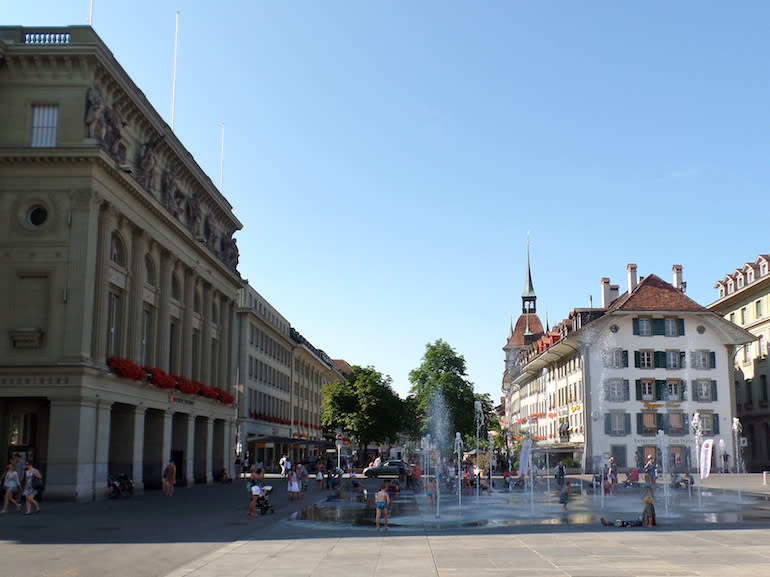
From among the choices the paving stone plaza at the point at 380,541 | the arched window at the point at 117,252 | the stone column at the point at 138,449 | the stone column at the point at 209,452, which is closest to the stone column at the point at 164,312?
the stone column at the point at 138,449

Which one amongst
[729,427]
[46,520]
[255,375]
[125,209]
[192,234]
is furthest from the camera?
[255,375]

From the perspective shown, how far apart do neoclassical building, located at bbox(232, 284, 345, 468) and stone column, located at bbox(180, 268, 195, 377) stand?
2099 cm

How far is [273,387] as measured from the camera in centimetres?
9019

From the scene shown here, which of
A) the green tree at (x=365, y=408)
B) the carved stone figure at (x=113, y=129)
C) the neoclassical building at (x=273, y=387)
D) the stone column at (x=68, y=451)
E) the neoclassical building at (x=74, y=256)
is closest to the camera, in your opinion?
the stone column at (x=68, y=451)

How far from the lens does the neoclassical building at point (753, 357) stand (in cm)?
7725

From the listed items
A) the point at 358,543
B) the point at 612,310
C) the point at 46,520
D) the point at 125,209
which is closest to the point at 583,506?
the point at 358,543

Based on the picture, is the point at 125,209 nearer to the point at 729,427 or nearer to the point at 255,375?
the point at 255,375

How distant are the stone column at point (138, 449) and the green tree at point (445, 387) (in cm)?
4823

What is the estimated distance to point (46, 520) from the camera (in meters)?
26.1

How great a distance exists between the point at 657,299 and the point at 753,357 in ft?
43.5

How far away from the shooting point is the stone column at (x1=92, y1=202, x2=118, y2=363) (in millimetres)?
36219

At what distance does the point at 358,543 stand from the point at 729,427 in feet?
202

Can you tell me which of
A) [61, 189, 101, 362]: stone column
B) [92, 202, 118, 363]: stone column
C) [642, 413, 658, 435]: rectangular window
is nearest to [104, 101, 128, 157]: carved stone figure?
[92, 202, 118, 363]: stone column

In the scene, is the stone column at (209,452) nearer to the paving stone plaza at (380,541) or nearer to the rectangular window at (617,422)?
the paving stone plaza at (380,541)
